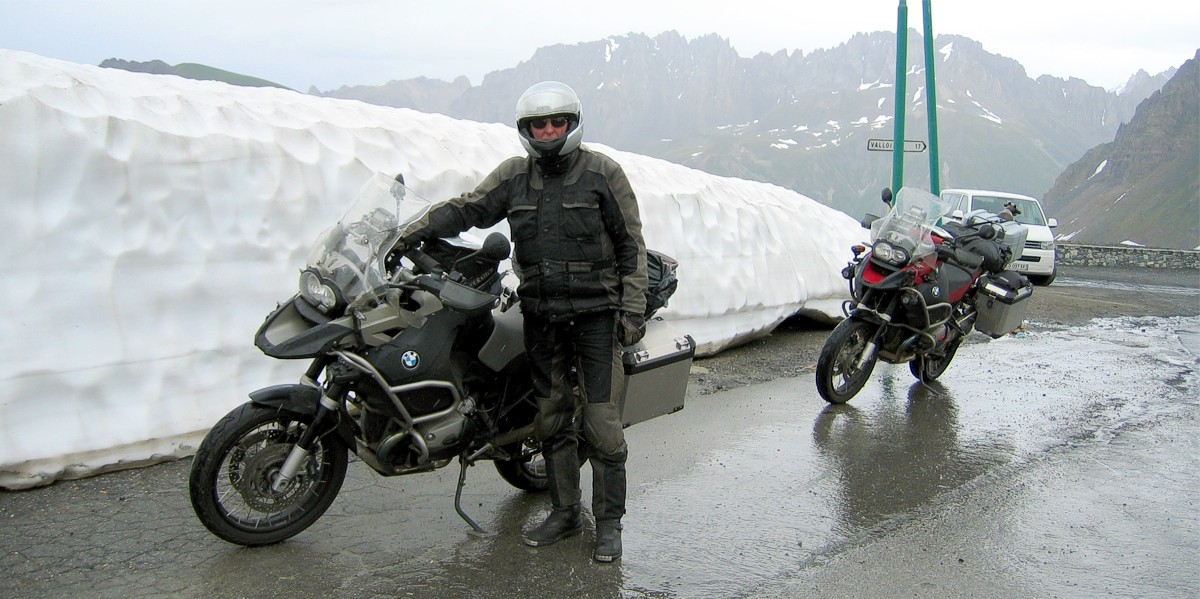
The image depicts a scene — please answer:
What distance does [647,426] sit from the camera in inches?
236

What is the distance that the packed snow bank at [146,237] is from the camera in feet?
15.0

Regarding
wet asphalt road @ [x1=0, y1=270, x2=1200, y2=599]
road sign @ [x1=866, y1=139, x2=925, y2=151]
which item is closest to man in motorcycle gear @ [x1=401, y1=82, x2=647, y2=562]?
wet asphalt road @ [x1=0, y1=270, x2=1200, y2=599]

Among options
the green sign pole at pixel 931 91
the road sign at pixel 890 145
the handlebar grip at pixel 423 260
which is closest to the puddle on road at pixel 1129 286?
the green sign pole at pixel 931 91

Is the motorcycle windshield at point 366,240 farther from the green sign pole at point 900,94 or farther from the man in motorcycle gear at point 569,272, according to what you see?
the green sign pole at point 900,94

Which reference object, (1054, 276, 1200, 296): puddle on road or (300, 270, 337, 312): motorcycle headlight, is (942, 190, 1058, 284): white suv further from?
(300, 270, 337, 312): motorcycle headlight

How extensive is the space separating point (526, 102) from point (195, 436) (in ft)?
8.75

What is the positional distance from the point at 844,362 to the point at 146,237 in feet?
14.9

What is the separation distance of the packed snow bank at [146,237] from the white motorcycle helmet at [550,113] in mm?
2373

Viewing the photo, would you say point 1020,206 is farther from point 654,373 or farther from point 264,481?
point 264,481

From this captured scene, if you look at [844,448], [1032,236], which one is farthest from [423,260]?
[1032,236]

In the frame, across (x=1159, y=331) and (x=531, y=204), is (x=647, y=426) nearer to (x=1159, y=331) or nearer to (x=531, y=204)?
(x=531, y=204)

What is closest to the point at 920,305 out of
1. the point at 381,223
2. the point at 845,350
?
the point at 845,350

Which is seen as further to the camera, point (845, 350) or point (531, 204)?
point (845, 350)

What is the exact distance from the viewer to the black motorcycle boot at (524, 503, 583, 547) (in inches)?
160
